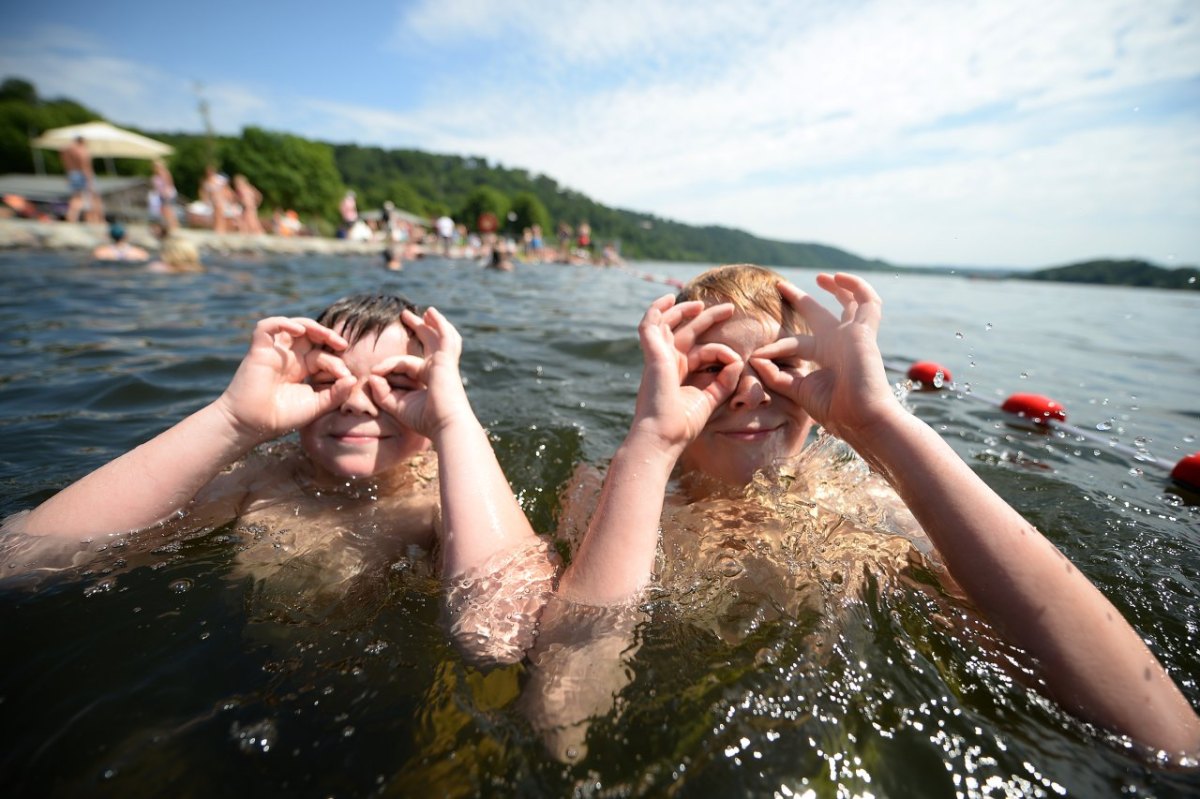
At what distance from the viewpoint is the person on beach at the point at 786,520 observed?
1.32m

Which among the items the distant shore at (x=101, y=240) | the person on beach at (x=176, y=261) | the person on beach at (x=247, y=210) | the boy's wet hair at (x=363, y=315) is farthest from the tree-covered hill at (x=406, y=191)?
the person on beach at (x=247, y=210)

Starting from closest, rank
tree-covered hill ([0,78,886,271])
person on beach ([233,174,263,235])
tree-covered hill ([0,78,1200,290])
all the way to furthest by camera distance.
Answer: person on beach ([233,174,263,235])
tree-covered hill ([0,78,1200,290])
tree-covered hill ([0,78,886,271])

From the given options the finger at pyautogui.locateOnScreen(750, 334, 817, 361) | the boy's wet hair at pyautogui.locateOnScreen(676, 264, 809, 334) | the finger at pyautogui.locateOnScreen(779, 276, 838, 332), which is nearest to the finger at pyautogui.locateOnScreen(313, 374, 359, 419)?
the boy's wet hair at pyautogui.locateOnScreen(676, 264, 809, 334)

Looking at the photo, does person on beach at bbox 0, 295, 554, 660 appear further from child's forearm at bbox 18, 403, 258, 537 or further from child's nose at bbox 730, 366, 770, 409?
child's nose at bbox 730, 366, 770, 409

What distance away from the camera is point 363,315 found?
7.99 ft

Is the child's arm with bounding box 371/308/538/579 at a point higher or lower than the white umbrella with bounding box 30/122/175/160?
lower

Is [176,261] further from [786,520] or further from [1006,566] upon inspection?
[1006,566]

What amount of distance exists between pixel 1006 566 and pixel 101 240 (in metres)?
20.3

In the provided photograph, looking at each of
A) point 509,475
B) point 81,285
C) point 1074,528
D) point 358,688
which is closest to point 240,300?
point 81,285

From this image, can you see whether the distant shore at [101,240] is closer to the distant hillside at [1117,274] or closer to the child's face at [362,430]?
the child's face at [362,430]

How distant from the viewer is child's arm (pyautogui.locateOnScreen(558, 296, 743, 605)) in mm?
1562

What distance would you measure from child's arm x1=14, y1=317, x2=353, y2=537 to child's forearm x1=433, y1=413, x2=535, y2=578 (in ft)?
1.98

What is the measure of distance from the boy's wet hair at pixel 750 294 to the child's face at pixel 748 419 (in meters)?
0.06

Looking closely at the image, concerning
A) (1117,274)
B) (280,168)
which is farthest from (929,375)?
(280,168)
